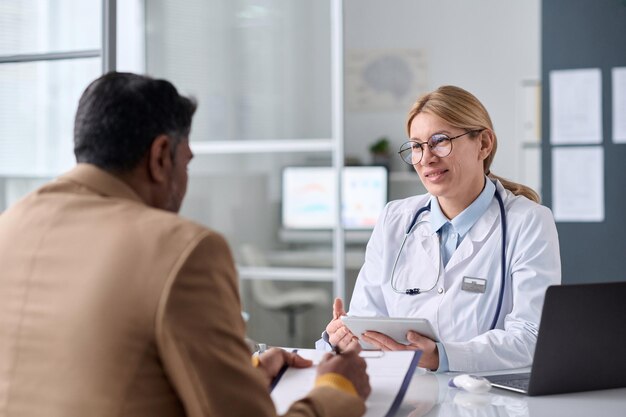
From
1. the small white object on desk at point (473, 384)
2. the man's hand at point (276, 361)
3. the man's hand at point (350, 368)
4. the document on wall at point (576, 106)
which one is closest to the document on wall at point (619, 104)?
the document on wall at point (576, 106)

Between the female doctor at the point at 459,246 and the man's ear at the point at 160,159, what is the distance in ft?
2.88

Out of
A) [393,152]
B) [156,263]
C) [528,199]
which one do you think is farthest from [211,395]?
[393,152]

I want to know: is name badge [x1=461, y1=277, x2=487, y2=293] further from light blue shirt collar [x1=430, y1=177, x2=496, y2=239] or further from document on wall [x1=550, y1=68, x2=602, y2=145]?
document on wall [x1=550, y1=68, x2=602, y2=145]

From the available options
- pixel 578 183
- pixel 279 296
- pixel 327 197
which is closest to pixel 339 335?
pixel 578 183

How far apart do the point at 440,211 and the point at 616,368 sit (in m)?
0.74

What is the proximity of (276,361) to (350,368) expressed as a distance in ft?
0.73

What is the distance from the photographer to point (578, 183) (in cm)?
403

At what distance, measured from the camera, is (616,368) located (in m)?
1.66

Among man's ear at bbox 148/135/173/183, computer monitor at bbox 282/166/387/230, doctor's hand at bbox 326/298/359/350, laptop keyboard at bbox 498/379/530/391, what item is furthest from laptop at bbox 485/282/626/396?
computer monitor at bbox 282/166/387/230

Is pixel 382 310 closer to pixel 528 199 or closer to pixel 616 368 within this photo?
pixel 528 199

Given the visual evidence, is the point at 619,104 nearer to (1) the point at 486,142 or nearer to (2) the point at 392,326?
(1) the point at 486,142

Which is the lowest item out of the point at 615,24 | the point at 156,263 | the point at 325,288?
the point at 325,288

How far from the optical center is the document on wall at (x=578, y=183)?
4.00m

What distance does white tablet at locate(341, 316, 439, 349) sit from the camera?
1.73 metres
